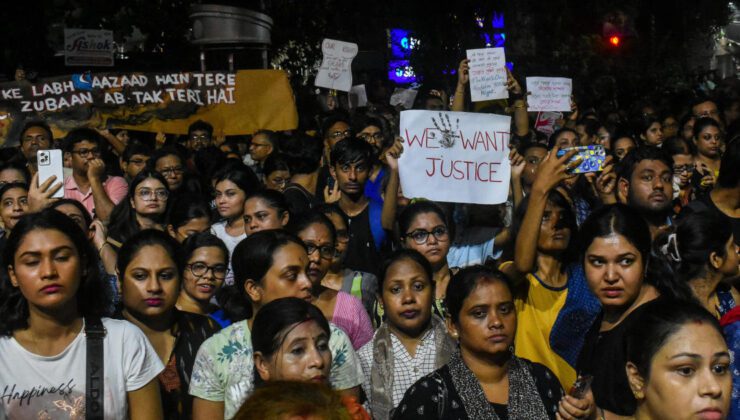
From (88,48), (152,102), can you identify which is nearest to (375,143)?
(152,102)

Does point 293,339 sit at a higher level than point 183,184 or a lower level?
lower

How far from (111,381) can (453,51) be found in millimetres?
16564

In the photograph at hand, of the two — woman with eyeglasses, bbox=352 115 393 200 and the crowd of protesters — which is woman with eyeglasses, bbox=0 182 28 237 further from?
woman with eyeglasses, bbox=352 115 393 200

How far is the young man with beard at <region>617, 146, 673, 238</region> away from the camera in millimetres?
5754

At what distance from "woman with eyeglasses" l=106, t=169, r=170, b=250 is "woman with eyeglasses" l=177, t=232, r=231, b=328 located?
4.05ft

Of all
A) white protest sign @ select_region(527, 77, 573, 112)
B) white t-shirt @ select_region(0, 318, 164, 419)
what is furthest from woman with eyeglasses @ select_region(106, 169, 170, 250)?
white protest sign @ select_region(527, 77, 573, 112)

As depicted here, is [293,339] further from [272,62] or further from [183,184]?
[272,62]

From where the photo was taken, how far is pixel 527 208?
192 inches

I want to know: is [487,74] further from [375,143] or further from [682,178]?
[682,178]

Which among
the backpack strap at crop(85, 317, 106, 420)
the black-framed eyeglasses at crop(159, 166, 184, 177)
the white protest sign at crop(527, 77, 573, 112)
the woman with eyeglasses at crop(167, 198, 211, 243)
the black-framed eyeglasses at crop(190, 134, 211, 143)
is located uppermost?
the white protest sign at crop(527, 77, 573, 112)

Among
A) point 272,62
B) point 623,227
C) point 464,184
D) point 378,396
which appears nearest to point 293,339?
point 378,396

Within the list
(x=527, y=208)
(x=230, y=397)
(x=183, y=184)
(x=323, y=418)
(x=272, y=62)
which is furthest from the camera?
(x=272, y=62)

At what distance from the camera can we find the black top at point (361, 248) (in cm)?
611

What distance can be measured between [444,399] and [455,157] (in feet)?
9.72
